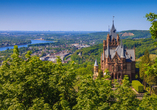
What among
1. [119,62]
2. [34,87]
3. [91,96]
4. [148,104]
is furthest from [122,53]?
[34,87]

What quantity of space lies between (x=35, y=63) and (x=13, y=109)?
7.22 m

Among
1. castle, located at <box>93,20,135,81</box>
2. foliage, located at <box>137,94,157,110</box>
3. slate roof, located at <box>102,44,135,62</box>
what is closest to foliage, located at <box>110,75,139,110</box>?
foliage, located at <box>137,94,157,110</box>

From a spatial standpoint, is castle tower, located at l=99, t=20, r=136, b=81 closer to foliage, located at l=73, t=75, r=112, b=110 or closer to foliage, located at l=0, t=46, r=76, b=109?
foliage, located at l=73, t=75, r=112, b=110

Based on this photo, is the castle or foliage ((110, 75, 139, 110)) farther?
the castle

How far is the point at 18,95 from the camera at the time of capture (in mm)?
18547

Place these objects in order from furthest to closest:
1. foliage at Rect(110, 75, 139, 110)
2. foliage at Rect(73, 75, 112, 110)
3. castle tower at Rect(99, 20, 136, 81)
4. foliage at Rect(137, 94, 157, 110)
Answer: castle tower at Rect(99, 20, 136, 81) < foliage at Rect(110, 75, 139, 110) < foliage at Rect(73, 75, 112, 110) < foliage at Rect(137, 94, 157, 110)

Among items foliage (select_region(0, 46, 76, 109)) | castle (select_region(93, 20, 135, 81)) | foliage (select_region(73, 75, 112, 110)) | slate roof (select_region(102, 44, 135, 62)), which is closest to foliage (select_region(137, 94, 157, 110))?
foliage (select_region(73, 75, 112, 110))

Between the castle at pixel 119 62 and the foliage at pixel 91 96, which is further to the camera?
the castle at pixel 119 62

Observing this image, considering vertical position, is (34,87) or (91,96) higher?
(34,87)

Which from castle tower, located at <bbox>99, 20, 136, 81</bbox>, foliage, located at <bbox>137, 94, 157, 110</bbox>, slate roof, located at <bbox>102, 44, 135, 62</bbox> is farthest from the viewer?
slate roof, located at <bbox>102, 44, 135, 62</bbox>

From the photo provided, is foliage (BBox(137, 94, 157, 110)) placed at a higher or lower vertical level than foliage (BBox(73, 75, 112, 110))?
lower

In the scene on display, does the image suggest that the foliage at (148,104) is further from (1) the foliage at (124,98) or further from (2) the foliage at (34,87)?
(2) the foliage at (34,87)

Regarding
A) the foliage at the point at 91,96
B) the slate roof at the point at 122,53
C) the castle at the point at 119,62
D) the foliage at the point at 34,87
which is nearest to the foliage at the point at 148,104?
the foliage at the point at 91,96

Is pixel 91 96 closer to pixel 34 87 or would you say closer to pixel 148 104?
pixel 148 104
